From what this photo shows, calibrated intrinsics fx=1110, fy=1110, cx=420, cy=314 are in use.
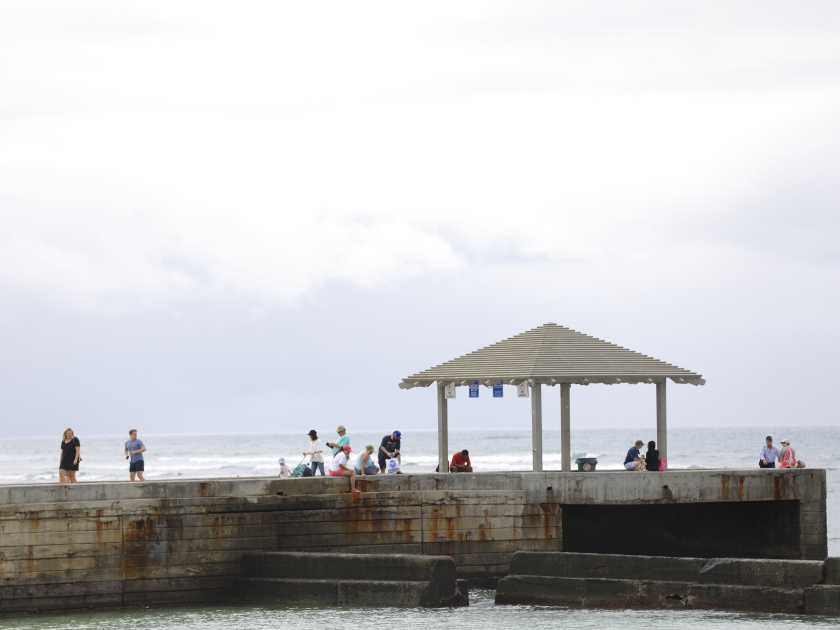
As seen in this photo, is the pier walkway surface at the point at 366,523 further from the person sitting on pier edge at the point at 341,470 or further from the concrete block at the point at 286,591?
the concrete block at the point at 286,591

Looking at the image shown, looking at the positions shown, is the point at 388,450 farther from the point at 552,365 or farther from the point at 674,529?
the point at 674,529

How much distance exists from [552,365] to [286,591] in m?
6.35

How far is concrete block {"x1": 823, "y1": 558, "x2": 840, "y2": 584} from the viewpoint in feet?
48.8

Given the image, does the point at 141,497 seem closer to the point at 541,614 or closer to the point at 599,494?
the point at 541,614

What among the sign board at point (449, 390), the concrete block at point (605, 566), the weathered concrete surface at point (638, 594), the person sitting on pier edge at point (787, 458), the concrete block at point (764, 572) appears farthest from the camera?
the person sitting on pier edge at point (787, 458)

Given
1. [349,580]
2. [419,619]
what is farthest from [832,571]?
[349,580]

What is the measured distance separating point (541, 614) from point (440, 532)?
295 cm

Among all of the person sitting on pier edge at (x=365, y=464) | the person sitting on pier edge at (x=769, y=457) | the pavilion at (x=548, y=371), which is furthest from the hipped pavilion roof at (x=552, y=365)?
the person sitting on pier edge at (x=769, y=457)

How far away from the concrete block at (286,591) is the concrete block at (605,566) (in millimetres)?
2861

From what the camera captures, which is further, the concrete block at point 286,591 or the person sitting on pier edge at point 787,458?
the person sitting on pier edge at point 787,458

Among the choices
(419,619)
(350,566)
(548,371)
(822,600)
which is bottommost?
(419,619)

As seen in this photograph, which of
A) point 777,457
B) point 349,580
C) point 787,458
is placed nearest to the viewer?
point 349,580

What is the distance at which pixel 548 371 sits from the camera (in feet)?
65.1

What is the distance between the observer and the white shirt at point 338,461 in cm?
1877
